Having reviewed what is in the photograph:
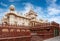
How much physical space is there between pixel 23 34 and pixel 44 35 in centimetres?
594

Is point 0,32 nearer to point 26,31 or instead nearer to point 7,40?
point 7,40

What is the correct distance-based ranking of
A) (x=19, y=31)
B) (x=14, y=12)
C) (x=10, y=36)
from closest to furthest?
(x=10, y=36)
(x=19, y=31)
(x=14, y=12)

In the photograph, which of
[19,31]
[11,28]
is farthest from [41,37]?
[11,28]

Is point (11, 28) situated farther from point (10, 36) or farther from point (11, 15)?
point (11, 15)

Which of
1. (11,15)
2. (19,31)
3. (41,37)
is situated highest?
(11,15)

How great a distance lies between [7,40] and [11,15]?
51.9 ft

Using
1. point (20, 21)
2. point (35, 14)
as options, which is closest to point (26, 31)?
point (20, 21)

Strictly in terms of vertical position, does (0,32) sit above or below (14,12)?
below

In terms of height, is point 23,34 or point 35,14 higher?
point 35,14

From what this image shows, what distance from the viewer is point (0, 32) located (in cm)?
1373

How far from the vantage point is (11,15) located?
2947 centimetres

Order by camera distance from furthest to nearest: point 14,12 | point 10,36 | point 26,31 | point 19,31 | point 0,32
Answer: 1. point 14,12
2. point 26,31
3. point 19,31
4. point 10,36
5. point 0,32

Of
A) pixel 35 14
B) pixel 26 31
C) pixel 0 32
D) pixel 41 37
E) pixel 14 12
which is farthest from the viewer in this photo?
pixel 35 14

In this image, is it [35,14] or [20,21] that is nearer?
[20,21]
